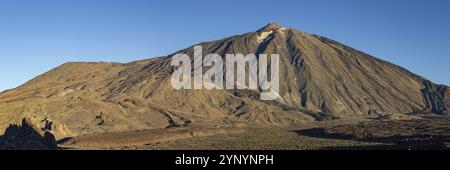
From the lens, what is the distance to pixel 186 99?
135 meters

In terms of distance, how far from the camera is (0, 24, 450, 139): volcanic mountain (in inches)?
3994

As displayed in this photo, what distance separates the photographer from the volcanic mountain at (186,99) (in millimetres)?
101438

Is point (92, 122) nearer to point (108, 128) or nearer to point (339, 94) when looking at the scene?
point (108, 128)

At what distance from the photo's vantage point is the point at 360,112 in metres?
168

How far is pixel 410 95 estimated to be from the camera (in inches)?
7461

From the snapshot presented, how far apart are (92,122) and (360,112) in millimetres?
87106

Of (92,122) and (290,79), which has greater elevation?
(290,79)

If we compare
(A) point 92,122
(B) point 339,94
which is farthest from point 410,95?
(A) point 92,122

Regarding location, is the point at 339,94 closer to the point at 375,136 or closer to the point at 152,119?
the point at 152,119
